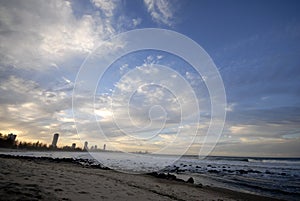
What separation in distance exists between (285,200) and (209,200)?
741 cm

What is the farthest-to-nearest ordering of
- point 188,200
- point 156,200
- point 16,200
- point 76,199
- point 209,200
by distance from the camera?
point 209,200, point 188,200, point 156,200, point 76,199, point 16,200

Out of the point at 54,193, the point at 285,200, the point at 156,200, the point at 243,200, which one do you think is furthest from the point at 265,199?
the point at 54,193

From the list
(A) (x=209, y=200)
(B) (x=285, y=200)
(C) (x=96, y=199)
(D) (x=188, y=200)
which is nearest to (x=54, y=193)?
(C) (x=96, y=199)

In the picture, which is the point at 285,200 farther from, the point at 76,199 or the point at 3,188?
the point at 3,188

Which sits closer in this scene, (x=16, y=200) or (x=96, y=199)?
(x=16, y=200)

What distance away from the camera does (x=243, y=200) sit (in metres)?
12.3

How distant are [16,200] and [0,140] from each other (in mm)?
145112

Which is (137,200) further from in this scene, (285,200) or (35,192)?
(285,200)

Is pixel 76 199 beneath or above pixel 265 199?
above

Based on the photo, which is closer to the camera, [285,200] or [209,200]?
[209,200]

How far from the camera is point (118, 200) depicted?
24.2 feet

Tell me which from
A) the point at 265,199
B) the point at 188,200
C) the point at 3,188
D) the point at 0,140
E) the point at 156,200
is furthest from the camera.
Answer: the point at 0,140

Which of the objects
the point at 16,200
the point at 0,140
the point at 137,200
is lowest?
the point at 137,200

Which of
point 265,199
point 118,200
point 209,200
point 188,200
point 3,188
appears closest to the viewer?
point 3,188
